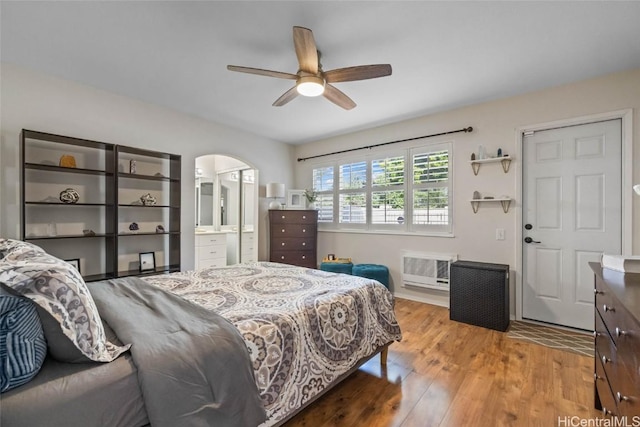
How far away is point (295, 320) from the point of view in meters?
1.51

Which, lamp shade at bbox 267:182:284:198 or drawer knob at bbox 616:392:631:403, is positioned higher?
lamp shade at bbox 267:182:284:198

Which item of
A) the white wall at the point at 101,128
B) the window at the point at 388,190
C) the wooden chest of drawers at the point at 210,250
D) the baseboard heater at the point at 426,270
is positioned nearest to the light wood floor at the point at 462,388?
the baseboard heater at the point at 426,270

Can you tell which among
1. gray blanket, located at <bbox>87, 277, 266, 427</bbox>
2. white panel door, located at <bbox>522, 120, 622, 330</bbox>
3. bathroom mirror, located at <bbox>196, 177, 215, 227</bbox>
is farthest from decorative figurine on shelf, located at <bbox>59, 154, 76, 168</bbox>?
white panel door, located at <bbox>522, 120, 622, 330</bbox>

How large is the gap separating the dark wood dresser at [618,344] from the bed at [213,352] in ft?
3.83

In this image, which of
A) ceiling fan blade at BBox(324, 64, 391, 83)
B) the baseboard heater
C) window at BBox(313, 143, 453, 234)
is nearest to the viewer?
ceiling fan blade at BBox(324, 64, 391, 83)

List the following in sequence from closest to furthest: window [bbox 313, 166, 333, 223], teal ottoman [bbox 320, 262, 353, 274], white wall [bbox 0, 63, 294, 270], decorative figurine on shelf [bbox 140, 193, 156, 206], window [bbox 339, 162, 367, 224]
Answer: white wall [bbox 0, 63, 294, 270]
decorative figurine on shelf [bbox 140, 193, 156, 206]
teal ottoman [bbox 320, 262, 353, 274]
window [bbox 339, 162, 367, 224]
window [bbox 313, 166, 333, 223]

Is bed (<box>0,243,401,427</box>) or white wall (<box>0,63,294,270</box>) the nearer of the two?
bed (<box>0,243,401,427</box>)

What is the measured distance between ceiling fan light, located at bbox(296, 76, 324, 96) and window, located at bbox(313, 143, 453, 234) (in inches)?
85.3

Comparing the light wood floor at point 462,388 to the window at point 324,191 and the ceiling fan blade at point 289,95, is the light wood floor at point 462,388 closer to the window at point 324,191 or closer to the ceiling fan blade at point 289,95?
the ceiling fan blade at point 289,95

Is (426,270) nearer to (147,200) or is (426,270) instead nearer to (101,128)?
(147,200)

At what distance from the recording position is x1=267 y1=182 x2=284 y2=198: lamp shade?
464 cm

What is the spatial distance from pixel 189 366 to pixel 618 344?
1735mm

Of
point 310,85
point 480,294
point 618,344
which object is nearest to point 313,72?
point 310,85

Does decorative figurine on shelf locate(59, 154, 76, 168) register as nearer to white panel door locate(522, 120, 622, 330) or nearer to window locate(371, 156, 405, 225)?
window locate(371, 156, 405, 225)
